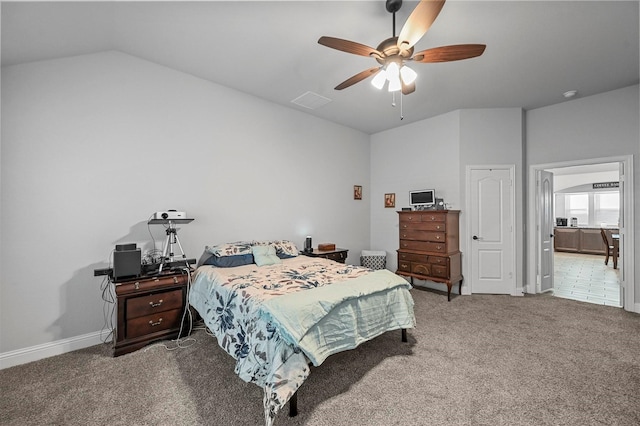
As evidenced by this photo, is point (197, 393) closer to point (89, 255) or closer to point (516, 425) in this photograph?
point (89, 255)

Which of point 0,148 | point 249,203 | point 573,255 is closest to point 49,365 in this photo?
point 0,148

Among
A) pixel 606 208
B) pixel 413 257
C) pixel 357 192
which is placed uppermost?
pixel 357 192

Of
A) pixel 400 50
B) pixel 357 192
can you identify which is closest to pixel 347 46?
pixel 400 50

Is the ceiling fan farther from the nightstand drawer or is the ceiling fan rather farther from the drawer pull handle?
the drawer pull handle

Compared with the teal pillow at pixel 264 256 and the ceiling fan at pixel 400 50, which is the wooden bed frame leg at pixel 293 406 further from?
the ceiling fan at pixel 400 50

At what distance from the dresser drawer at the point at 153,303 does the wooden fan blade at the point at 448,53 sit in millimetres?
3204

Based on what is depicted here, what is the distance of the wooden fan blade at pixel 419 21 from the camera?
1625mm

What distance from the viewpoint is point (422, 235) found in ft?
14.3

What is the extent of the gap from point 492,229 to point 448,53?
3.36 meters

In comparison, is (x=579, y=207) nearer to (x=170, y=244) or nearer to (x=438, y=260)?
(x=438, y=260)

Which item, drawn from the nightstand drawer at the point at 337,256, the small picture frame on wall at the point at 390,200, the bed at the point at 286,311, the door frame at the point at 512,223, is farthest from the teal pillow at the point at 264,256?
the door frame at the point at 512,223

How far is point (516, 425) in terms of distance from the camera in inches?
66.2

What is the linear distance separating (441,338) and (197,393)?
2.35 metres

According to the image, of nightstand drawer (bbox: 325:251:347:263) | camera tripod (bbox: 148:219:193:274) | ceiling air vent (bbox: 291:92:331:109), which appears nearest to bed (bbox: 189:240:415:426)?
camera tripod (bbox: 148:219:193:274)
